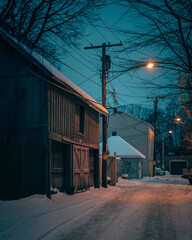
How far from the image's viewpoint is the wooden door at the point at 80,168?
14.5m

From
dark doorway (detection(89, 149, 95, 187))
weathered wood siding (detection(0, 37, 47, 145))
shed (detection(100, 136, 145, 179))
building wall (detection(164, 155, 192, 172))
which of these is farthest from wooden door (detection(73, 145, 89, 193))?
building wall (detection(164, 155, 192, 172))

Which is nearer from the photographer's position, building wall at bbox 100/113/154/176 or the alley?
the alley

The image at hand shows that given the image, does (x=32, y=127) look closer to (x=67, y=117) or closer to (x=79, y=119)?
(x=67, y=117)

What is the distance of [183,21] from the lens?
23.7 feet

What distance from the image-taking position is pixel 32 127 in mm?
11523

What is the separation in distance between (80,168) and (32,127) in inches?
194

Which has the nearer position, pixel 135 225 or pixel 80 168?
pixel 135 225

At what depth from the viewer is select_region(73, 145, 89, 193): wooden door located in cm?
1455

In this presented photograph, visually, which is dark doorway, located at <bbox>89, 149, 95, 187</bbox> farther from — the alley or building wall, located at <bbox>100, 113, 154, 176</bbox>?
building wall, located at <bbox>100, 113, 154, 176</bbox>

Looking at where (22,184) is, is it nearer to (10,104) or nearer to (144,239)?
(10,104)

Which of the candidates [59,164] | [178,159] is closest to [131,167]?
[59,164]

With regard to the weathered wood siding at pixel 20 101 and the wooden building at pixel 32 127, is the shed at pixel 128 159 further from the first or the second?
the weathered wood siding at pixel 20 101

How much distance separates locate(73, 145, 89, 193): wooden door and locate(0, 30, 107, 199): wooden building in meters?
0.17

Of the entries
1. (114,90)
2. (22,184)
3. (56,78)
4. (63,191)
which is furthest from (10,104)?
(114,90)
